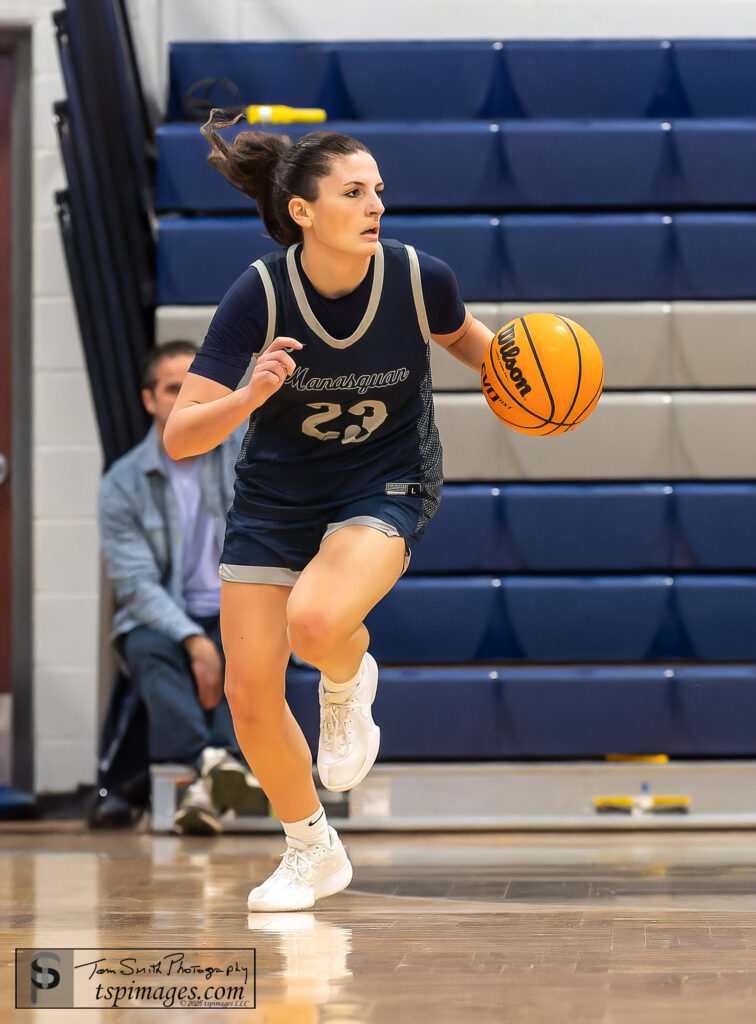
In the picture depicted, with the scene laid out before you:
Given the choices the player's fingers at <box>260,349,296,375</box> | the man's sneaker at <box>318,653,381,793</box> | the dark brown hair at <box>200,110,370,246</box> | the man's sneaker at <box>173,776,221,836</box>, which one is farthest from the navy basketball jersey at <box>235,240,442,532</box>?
the man's sneaker at <box>173,776,221,836</box>

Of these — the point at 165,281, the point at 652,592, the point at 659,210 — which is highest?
the point at 659,210

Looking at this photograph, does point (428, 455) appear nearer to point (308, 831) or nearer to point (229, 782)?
point (308, 831)

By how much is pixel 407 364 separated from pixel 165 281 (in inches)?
62.7

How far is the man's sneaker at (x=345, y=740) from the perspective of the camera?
91.2 inches

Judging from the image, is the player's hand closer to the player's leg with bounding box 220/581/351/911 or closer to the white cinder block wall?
the player's leg with bounding box 220/581/351/911

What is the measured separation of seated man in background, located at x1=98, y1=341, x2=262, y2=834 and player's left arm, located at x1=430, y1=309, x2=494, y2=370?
1.23 metres

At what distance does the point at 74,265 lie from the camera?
12.2ft

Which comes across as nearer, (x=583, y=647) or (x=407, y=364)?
(x=407, y=364)

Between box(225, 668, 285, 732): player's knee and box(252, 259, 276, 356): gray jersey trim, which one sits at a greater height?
box(252, 259, 276, 356): gray jersey trim

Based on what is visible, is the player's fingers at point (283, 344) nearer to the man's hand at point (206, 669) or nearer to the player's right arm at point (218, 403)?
the player's right arm at point (218, 403)

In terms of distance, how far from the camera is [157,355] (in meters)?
3.54

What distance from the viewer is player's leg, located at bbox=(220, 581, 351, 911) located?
7.52 ft

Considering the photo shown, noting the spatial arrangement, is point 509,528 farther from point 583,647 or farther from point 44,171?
point 44,171

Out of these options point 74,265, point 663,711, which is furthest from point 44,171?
point 663,711
